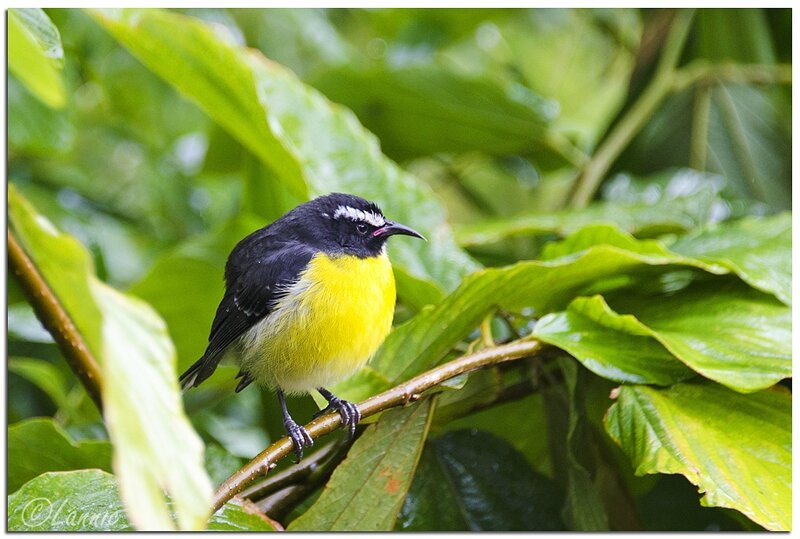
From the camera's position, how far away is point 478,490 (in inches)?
37.4

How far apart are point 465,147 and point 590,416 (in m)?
0.52

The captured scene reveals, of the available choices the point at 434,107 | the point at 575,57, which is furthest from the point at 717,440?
the point at 575,57

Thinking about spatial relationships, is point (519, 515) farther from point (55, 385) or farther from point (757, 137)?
point (757, 137)

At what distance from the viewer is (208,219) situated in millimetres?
1527

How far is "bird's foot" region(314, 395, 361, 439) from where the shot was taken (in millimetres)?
742

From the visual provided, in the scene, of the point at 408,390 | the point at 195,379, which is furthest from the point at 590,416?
the point at 195,379

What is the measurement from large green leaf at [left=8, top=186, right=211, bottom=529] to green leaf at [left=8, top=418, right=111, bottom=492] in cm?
38

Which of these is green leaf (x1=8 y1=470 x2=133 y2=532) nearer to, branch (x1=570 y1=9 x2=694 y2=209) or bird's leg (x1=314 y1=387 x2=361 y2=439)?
bird's leg (x1=314 y1=387 x2=361 y2=439)

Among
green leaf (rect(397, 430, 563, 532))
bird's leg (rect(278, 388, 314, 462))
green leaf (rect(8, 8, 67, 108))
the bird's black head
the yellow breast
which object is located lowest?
green leaf (rect(397, 430, 563, 532))

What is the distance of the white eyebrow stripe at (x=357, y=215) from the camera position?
2.71ft

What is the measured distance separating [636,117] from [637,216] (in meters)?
0.39

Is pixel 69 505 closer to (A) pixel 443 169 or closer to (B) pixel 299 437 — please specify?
(B) pixel 299 437

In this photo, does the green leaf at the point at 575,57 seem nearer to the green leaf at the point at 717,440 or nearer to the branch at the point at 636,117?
the branch at the point at 636,117

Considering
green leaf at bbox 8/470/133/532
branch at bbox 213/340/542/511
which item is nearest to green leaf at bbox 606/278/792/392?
branch at bbox 213/340/542/511
